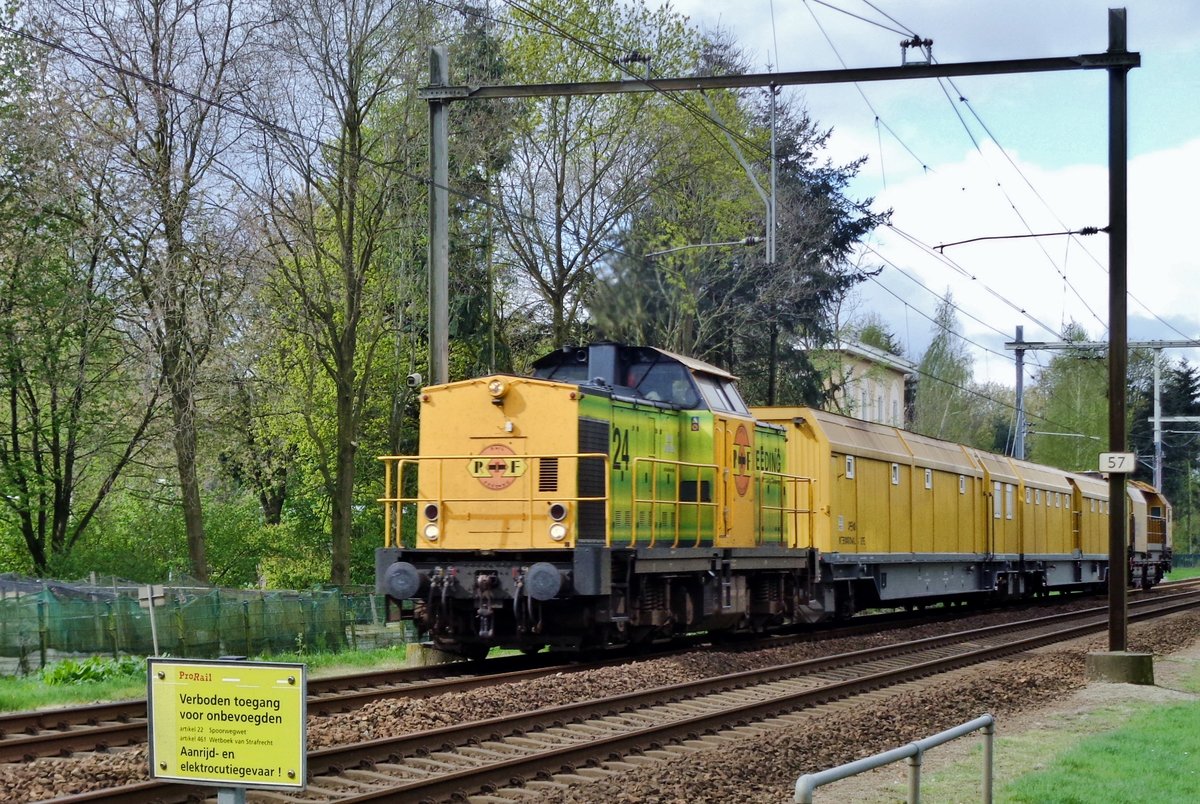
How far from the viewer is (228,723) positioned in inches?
189

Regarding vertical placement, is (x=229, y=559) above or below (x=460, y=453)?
below

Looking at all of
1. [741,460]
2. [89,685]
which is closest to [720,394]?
[741,460]

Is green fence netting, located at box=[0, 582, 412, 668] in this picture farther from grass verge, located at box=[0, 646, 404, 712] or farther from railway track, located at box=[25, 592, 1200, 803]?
railway track, located at box=[25, 592, 1200, 803]

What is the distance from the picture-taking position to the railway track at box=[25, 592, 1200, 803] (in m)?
8.55

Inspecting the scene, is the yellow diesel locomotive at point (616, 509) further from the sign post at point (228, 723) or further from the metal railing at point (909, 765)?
the sign post at point (228, 723)

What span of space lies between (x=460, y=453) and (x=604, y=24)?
1770 centimetres

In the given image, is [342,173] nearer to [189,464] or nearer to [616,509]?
[189,464]

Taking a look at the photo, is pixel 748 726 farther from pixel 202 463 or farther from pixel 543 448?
pixel 202 463

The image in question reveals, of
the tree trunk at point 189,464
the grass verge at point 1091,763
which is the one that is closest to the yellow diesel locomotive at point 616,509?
the grass verge at point 1091,763

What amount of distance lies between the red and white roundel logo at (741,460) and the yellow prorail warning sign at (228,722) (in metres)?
13.1

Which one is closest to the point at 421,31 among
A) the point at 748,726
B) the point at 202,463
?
the point at 202,463

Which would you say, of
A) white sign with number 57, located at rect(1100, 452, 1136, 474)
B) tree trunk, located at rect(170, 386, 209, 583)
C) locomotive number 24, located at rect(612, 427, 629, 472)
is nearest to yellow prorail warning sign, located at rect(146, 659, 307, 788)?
locomotive number 24, located at rect(612, 427, 629, 472)

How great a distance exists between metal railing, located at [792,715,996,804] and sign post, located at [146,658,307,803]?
1934 millimetres

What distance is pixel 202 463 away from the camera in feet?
84.2
